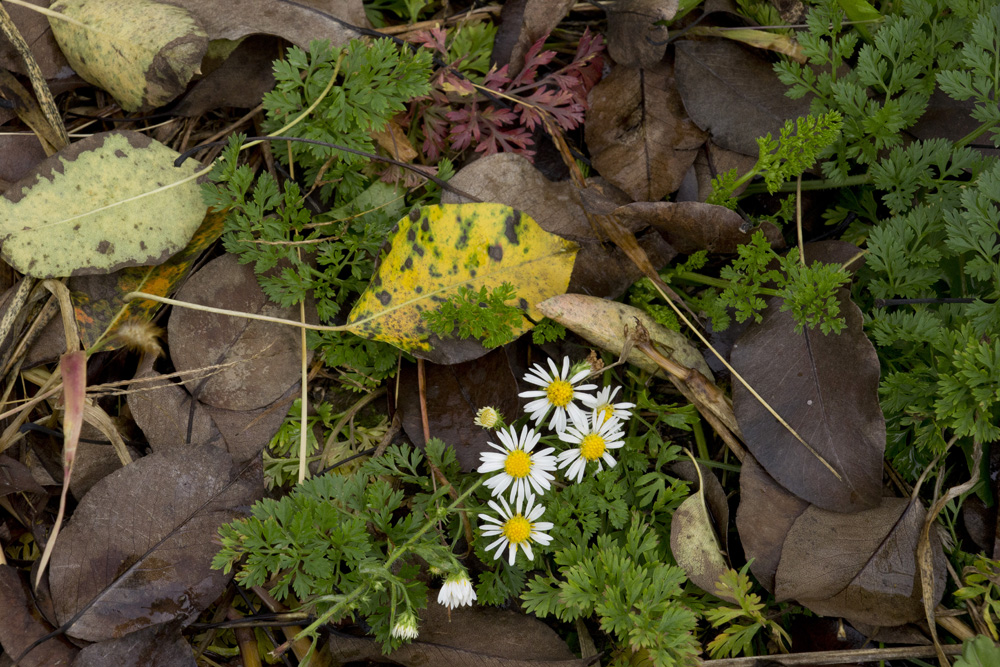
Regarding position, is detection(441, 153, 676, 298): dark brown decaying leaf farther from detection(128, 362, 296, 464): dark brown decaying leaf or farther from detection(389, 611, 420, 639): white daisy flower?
detection(389, 611, 420, 639): white daisy flower

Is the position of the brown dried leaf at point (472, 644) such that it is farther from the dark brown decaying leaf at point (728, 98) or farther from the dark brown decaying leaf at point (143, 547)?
the dark brown decaying leaf at point (728, 98)

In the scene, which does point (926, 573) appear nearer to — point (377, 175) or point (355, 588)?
point (355, 588)

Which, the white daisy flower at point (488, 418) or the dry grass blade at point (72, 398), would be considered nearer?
the dry grass blade at point (72, 398)

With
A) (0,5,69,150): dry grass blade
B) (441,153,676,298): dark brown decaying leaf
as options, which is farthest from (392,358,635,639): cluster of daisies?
(0,5,69,150): dry grass blade

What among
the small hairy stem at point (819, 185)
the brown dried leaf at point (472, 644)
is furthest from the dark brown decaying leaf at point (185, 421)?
the small hairy stem at point (819, 185)

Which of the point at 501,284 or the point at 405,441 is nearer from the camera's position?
the point at 501,284

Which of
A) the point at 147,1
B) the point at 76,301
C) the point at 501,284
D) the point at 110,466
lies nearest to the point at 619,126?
the point at 501,284
